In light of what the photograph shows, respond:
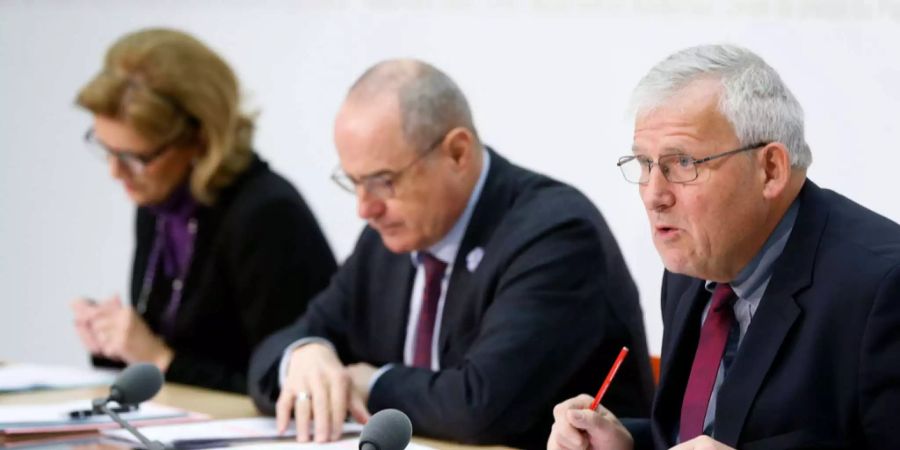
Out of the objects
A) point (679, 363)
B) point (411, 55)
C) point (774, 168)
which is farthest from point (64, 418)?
point (411, 55)

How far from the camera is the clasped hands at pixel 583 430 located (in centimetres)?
217

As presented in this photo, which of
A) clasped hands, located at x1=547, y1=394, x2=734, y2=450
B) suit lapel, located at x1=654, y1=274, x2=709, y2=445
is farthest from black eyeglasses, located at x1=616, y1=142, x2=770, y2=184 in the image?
clasped hands, located at x1=547, y1=394, x2=734, y2=450

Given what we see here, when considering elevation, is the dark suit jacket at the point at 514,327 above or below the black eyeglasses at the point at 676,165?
below

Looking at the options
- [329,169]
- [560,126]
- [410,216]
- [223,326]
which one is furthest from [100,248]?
[410,216]

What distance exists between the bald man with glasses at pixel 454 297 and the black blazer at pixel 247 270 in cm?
51

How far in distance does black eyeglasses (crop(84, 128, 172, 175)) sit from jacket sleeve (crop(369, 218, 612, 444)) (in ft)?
4.51

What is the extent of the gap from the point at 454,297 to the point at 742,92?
3.62 feet

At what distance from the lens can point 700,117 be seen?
2.10 m

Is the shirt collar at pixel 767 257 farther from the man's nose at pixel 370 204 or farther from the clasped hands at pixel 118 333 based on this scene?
the clasped hands at pixel 118 333

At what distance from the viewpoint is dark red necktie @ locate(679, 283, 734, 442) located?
222 cm

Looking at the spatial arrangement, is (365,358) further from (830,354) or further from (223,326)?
(830,354)

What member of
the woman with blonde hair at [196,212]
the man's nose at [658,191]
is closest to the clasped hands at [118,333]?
the woman with blonde hair at [196,212]

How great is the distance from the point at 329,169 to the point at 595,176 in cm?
135

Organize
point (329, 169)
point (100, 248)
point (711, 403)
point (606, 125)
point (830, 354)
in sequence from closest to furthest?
point (830, 354) → point (711, 403) → point (606, 125) → point (329, 169) → point (100, 248)
